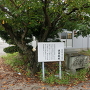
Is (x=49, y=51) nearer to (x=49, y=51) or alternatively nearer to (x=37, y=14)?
(x=49, y=51)

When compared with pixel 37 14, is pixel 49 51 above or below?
below

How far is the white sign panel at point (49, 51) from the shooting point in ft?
11.7

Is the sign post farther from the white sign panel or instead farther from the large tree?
the large tree

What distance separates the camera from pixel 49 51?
361cm

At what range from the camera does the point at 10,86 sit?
11.0 ft

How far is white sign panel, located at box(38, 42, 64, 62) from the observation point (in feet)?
11.7

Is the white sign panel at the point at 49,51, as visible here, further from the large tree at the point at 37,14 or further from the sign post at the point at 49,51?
the large tree at the point at 37,14

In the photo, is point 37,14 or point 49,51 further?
point 37,14

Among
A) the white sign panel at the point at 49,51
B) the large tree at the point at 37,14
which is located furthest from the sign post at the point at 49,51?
the large tree at the point at 37,14

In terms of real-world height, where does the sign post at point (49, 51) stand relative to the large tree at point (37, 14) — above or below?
below

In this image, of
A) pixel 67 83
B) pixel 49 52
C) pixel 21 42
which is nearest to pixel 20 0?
pixel 21 42

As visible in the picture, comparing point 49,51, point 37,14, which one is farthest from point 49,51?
point 37,14

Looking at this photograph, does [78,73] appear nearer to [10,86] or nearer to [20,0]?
[10,86]

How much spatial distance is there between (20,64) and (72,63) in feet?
9.45
